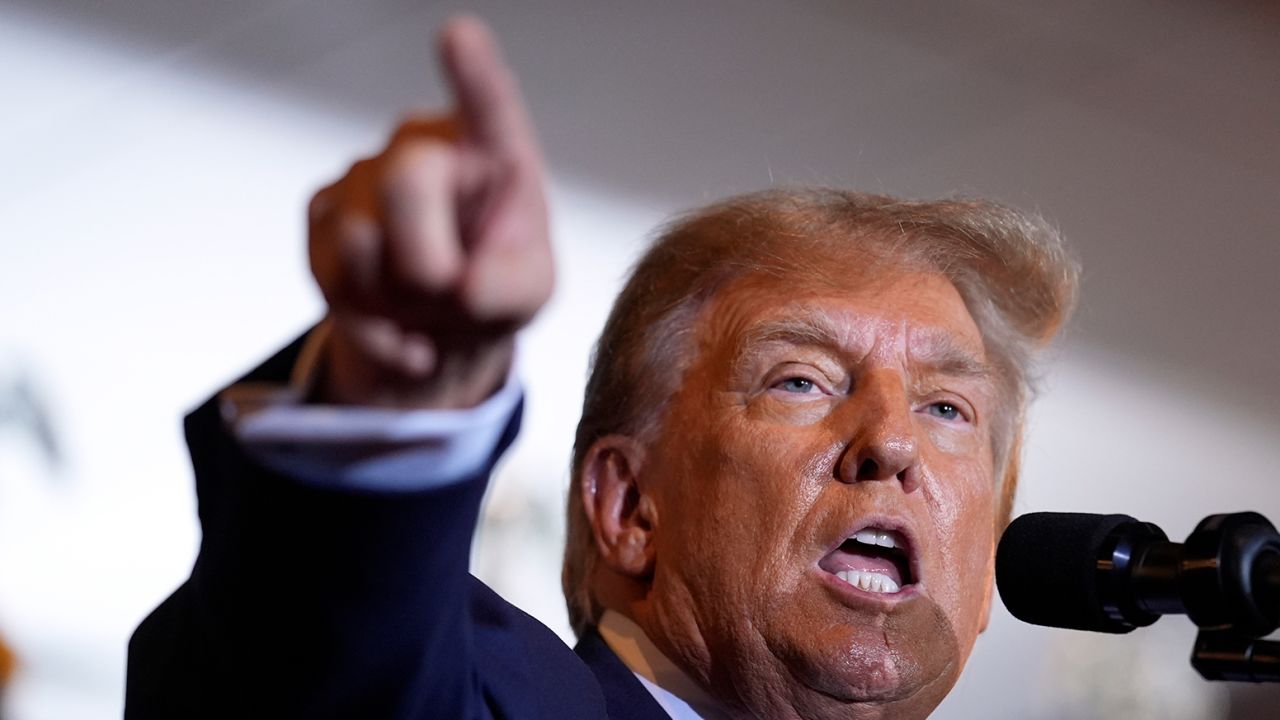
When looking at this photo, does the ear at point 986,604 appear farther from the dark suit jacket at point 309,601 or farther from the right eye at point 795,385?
the dark suit jacket at point 309,601

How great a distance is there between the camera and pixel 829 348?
183 cm

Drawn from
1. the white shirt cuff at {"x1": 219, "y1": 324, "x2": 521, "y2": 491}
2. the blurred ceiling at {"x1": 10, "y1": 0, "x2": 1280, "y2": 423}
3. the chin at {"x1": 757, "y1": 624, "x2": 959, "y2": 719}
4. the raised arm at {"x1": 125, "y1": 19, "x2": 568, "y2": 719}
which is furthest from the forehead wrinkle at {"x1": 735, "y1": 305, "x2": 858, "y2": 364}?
the blurred ceiling at {"x1": 10, "y1": 0, "x2": 1280, "y2": 423}

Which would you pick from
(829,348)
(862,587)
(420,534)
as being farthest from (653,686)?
(420,534)

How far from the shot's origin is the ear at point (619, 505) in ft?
6.10

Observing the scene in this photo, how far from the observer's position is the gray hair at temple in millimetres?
1952

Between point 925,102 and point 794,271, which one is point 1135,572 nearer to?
point 794,271

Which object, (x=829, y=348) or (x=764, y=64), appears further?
(x=764, y=64)

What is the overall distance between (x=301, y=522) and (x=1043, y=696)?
3056mm

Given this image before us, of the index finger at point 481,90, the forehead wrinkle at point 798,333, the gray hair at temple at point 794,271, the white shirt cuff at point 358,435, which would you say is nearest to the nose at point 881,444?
the forehead wrinkle at point 798,333

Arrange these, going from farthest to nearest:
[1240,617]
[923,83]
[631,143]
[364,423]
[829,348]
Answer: [923,83]
[631,143]
[829,348]
[1240,617]
[364,423]

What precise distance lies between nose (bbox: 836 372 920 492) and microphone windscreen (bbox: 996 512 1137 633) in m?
0.44

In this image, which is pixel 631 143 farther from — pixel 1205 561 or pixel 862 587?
pixel 1205 561

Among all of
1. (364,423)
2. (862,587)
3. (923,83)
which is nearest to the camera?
(364,423)

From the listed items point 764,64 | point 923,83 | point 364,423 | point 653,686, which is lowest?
point 653,686
